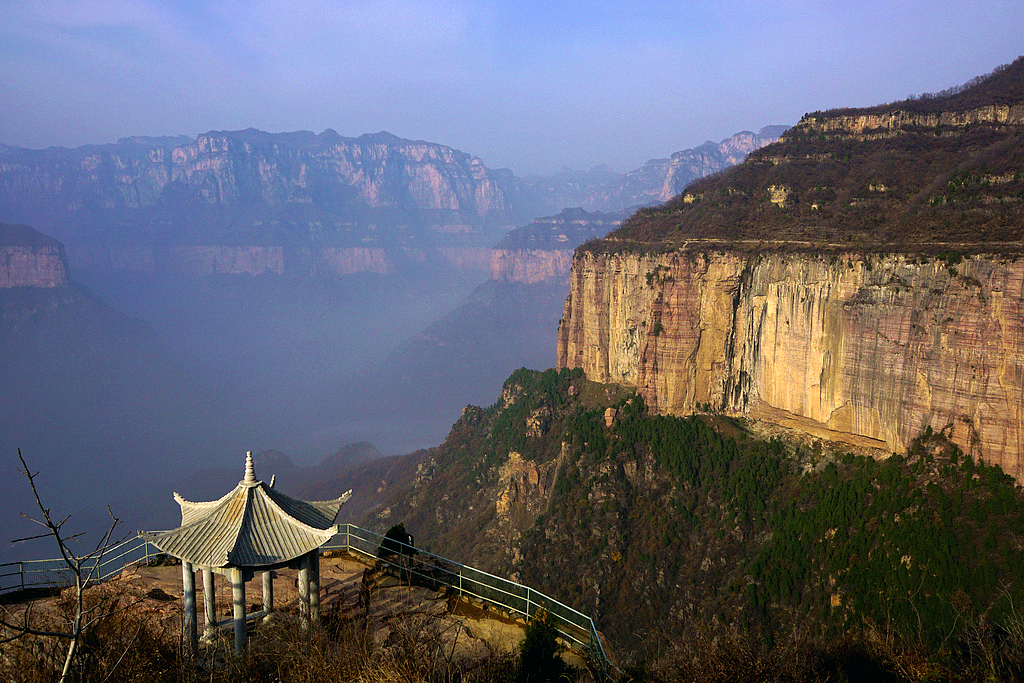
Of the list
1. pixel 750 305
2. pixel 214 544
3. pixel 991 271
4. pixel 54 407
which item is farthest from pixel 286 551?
pixel 54 407

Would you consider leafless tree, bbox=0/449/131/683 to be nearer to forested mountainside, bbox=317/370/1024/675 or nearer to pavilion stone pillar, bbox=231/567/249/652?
pavilion stone pillar, bbox=231/567/249/652

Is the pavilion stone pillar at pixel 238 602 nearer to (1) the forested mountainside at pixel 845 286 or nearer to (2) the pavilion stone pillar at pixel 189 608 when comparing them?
(2) the pavilion stone pillar at pixel 189 608

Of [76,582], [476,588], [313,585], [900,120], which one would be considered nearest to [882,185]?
[900,120]

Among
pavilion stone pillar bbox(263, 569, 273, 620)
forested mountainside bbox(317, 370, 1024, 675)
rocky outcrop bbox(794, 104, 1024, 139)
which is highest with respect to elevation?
rocky outcrop bbox(794, 104, 1024, 139)

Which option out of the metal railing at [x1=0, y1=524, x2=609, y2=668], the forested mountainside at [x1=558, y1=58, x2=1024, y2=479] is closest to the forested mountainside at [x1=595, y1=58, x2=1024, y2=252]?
the forested mountainside at [x1=558, y1=58, x2=1024, y2=479]

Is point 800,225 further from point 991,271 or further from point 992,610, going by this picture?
point 992,610

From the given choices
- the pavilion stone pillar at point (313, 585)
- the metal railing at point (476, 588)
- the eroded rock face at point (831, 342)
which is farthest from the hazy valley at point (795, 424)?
the pavilion stone pillar at point (313, 585)

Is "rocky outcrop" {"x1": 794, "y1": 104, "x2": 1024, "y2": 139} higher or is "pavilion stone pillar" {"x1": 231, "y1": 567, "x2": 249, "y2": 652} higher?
"rocky outcrop" {"x1": 794, "y1": 104, "x2": 1024, "y2": 139}

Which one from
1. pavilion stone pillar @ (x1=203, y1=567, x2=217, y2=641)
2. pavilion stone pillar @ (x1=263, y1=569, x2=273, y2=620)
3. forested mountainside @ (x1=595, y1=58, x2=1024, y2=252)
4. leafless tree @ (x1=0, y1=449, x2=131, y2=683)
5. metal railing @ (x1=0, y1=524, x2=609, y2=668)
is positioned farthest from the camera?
forested mountainside @ (x1=595, y1=58, x2=1024, y2=252)
